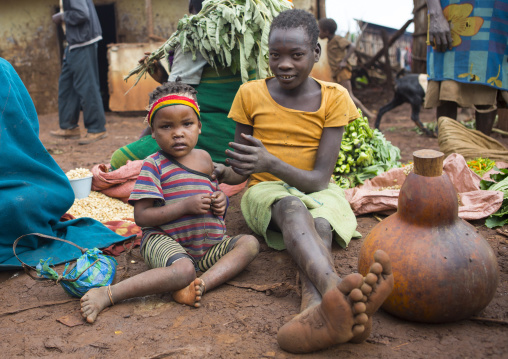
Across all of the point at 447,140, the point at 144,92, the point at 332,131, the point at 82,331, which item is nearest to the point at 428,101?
the point at 447,140

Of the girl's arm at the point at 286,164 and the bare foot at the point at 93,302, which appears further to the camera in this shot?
the girl's arm at the point at 286,164

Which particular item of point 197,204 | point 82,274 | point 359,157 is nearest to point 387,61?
point 359,157

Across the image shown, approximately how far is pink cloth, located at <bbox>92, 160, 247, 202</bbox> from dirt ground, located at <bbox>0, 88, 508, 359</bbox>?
1246mm

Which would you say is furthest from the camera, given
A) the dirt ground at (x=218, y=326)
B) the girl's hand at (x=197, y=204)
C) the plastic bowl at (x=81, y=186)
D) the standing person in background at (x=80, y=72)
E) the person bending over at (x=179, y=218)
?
the standing person in background at (x=80, y=72)

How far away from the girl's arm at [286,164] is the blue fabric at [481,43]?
2.29m

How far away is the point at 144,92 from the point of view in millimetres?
9086

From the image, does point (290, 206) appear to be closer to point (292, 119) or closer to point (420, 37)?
point (292, 119)

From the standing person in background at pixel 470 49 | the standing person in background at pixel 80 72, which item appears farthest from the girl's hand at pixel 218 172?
the standing person in background at pixel 80 72

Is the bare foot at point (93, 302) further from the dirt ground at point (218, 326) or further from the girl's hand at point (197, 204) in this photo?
the girl's hand at point (197, 204)

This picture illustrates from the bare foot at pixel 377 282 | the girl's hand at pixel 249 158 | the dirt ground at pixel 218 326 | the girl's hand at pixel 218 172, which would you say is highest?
the girl's hand at pixel 249 158

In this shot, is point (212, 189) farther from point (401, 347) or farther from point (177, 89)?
point (401, 347)

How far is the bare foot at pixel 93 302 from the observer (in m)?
2.11

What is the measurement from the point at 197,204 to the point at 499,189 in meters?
2.37

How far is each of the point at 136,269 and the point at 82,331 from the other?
0.70 m
